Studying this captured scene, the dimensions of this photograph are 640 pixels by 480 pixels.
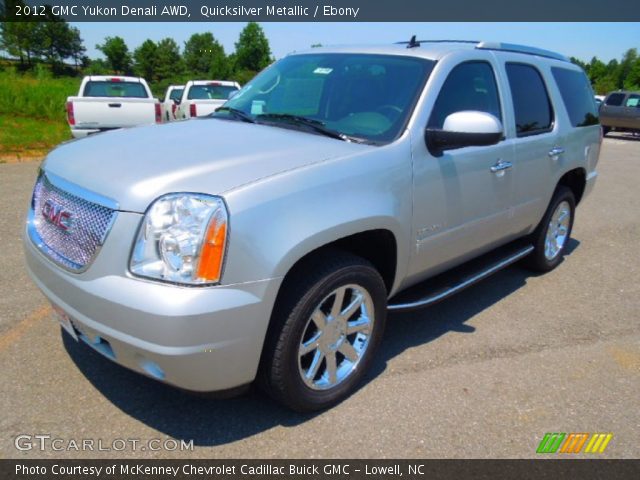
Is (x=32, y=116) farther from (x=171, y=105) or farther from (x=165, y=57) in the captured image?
(x=165, y=57)

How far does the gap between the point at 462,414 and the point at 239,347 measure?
133 cm

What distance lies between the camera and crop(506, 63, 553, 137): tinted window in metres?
3.87

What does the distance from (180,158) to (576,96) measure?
4037 mm

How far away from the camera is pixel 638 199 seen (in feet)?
28.2

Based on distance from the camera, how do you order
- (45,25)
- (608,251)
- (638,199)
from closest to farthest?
(608,251) < (638,199) < (45,25)

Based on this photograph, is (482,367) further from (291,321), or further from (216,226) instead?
(216,226)

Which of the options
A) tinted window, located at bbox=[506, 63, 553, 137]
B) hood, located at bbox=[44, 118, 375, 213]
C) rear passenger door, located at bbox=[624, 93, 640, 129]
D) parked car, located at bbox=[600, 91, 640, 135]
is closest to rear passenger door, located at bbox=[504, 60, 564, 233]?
tinted window, located at bbox=[506, 63, 553, 137]

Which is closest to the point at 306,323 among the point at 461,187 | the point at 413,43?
the point at 461,187

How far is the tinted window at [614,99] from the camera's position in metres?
20.2

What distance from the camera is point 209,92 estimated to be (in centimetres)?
1343

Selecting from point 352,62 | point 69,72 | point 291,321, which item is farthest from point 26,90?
point 69,72

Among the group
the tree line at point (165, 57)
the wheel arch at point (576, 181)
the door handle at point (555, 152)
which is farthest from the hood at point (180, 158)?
the tree line at point (165, 57)

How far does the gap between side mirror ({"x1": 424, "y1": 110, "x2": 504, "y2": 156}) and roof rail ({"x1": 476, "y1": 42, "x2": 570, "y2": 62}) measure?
3.31ft

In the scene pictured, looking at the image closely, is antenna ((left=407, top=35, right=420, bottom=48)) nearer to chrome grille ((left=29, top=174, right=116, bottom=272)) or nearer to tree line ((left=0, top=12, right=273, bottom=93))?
chrome grille ((left=29, top=174, right=116, bottom=272))
